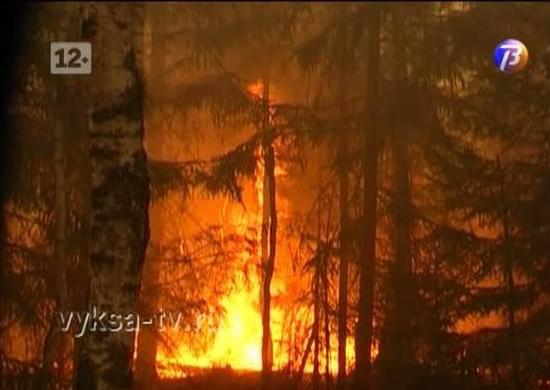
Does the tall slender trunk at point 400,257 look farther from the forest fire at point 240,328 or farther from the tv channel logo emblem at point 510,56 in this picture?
the forest fire at point 240,328

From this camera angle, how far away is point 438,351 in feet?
25.7

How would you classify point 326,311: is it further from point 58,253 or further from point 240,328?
point 58,253

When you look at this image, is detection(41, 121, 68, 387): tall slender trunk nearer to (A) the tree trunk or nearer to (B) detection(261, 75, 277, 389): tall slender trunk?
(A) the tree trunk

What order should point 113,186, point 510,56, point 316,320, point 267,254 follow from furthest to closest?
point 267,254, point 316,320, point 510,56, point 113,186

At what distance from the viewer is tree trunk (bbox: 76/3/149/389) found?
16.9ft

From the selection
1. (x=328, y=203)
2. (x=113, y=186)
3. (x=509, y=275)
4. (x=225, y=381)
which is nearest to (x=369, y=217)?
(x=328, y=203)

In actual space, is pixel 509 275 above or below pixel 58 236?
below

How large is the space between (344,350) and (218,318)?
129cm

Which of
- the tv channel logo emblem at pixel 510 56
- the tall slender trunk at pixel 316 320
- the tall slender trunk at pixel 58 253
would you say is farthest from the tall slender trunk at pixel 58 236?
the tv channel logo emblem at pixel 510 56

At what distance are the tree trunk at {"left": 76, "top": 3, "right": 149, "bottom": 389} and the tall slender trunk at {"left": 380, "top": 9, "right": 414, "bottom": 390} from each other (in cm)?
338

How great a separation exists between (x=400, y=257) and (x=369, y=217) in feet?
1.65

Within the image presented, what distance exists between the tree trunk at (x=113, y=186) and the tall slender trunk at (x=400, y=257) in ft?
11.1

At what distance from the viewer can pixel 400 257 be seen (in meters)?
7.93

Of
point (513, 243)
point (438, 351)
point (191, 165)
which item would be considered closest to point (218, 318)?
point (191, 165)
